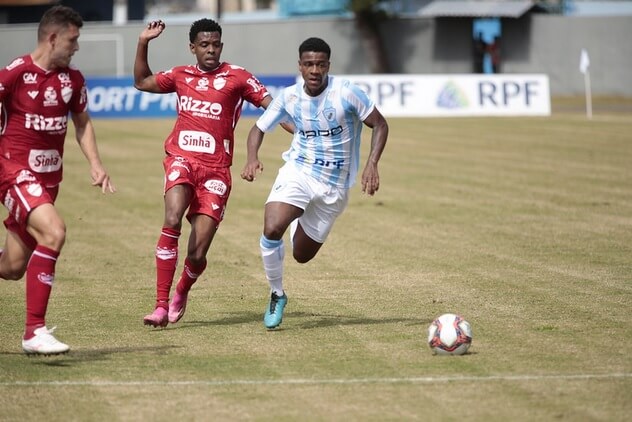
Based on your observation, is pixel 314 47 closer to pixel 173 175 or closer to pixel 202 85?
pixel 202 85

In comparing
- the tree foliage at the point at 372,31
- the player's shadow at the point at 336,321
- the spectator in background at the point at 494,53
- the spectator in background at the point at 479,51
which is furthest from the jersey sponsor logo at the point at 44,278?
the spectator in background at the point at 479,51

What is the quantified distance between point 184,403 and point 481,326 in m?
3.30

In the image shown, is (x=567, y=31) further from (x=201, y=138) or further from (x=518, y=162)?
(x=201, y=138)

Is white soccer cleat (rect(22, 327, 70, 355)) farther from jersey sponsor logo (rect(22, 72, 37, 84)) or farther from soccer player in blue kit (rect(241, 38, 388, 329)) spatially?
soccer player in blue kit (rect(241, 38, 388, 329))

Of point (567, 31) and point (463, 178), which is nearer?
point (463, 178)

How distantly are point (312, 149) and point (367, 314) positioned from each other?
1.55 metres

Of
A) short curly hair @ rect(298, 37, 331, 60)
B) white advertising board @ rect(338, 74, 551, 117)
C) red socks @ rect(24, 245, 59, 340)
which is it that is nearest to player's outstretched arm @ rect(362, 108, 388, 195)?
short curly hair @ rect(298, 37, 331, 60)

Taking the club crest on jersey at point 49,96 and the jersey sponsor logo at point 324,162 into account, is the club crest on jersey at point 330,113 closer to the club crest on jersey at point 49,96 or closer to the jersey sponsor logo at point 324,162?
the jersey sponsor logo at point 324,162

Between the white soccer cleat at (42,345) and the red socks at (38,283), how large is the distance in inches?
1.6

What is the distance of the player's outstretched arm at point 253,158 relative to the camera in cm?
958

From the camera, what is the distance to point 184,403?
7.12m

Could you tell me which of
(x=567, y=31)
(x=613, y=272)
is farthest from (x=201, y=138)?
(x=567, y=31)

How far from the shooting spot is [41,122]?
333 inches

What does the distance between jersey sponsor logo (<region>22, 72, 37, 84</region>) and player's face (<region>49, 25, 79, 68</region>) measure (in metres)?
0.17
